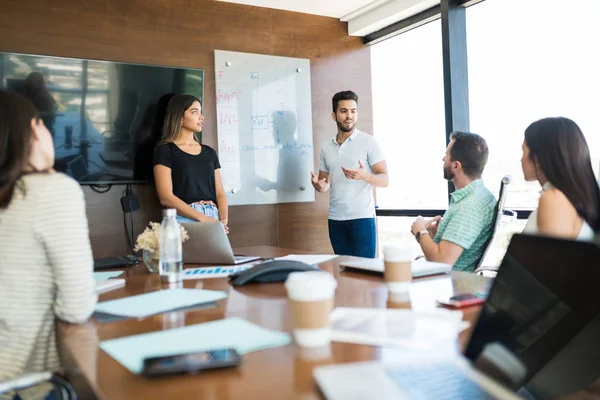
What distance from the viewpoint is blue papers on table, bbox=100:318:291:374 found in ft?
2.82

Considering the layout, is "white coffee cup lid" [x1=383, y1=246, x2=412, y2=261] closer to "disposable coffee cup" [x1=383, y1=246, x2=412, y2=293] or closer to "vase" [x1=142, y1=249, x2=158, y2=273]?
"disposable coffee cup" [x1=383, y1=246, x2=412, y2=293]

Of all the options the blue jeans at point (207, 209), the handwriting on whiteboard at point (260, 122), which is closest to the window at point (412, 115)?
the handwriting on whiteboard at point (260, 122)

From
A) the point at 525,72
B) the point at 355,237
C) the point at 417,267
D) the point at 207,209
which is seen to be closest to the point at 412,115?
the point at 525,72

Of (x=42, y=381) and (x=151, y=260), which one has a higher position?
(x=151, y=260)

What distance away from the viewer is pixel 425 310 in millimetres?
1091

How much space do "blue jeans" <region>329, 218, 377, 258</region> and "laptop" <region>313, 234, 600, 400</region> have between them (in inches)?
108

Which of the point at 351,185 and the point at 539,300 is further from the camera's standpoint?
the point at 351,185

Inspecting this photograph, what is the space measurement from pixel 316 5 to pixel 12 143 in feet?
10.9

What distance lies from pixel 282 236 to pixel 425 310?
3.13 meters

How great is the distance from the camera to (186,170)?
10.4 ft

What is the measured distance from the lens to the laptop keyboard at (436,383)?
2.09 ft

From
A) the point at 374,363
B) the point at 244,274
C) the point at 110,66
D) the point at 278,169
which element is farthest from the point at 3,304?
the point at 278,169

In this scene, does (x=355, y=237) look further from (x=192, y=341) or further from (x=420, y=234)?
(x=192, y=341)

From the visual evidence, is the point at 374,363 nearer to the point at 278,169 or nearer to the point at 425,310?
the point at 425,310
